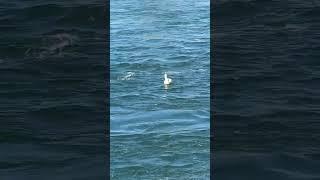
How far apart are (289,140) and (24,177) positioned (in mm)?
2184

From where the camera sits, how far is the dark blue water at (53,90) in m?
5.17

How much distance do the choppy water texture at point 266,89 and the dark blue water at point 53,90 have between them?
1.01m

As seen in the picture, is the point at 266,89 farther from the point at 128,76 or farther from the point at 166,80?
the point at 128,76

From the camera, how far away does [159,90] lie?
546 cm

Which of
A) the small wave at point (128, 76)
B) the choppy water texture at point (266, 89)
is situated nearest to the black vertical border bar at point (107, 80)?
the small wave at point (128, 76)

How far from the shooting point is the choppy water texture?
5.20m

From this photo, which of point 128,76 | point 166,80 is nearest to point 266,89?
point 166,80

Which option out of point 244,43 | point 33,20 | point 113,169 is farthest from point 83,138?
point 244,43

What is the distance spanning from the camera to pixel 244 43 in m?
5.44

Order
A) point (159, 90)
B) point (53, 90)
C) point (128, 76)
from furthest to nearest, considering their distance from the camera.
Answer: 1. point (128, 76)
2. point (159, 90)
3. point (53, 90)

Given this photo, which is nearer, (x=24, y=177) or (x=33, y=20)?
(x=24, y=177)

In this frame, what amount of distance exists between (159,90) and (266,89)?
91 centimetres

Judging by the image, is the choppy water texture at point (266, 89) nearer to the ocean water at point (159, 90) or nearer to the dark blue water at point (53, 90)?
the ocean water at point (159, 90)

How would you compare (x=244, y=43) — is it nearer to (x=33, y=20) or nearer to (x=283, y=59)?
(x=283, y=59)
